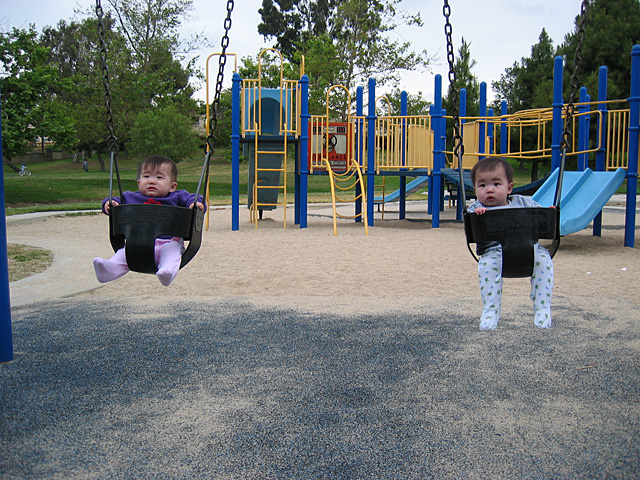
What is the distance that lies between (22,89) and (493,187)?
1761 cm

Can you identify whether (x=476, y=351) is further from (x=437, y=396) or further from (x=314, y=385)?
(x=314, y=385)

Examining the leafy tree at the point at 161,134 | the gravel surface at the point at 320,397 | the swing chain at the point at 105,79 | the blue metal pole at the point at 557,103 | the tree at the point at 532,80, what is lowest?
the gravel surface at the point at 320,397

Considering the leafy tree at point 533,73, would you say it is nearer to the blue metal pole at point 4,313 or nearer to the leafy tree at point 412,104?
the leafy tree at point 412,104

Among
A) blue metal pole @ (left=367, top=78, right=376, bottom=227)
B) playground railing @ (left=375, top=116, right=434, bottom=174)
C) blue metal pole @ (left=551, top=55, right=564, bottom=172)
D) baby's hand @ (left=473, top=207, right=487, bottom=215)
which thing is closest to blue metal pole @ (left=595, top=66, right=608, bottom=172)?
blue metal pole @ (left=551, top=55, right=564, bottom=172)

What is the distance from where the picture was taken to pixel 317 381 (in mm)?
3832

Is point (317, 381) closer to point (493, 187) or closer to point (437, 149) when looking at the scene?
point (493, 187)

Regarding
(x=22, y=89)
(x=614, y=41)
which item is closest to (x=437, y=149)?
(x=22, y=89)

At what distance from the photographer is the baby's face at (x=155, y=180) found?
154 inches

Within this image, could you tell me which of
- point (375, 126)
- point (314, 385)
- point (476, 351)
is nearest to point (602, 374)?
point (476, 351)

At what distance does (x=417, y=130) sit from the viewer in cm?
1378

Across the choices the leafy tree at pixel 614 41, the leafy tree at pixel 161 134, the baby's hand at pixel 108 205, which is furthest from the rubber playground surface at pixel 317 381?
the leafy tree at pixel 161 134

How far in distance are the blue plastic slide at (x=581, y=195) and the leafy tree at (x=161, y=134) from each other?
23.8 meters

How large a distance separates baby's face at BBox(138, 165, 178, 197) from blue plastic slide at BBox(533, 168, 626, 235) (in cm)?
644

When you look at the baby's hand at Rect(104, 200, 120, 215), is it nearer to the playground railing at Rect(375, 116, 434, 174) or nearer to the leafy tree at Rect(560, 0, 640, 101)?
the playground railing at Rect(375, 116, 434, 174)
